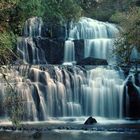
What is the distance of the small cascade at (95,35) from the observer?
41500mm

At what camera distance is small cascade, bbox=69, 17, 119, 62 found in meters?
41.5

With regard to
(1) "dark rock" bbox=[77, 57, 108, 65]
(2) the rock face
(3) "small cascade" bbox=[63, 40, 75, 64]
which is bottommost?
(2) the rock face

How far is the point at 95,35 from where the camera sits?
43.9 metres

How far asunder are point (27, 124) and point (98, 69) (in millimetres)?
7180

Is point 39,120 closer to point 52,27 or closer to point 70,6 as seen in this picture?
point 70,6

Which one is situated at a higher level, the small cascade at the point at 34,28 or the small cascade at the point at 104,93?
the small cascade at the point at 34,28

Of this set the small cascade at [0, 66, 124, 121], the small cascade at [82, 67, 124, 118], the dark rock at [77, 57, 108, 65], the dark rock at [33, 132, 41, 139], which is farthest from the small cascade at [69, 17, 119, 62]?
the dark rock at [33, 132, 41, 139]

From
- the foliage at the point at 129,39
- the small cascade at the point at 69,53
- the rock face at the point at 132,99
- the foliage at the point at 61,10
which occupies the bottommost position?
the rock face at the point at 132,99

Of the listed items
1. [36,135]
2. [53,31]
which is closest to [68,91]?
[36,135]

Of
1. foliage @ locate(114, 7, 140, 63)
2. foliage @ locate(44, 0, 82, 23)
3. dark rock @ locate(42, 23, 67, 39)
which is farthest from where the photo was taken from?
dark rock @ locate(42, 23, 67, 39)

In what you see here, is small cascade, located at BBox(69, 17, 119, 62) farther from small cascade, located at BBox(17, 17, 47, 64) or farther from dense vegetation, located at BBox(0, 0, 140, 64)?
small cascade, located at BBox(17, 17, 47, 64)

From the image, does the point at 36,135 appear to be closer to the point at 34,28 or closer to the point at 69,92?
the point at 69,92

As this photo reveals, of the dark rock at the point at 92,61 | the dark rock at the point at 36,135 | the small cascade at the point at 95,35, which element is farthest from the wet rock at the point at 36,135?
the small cascade at the point at 95,35

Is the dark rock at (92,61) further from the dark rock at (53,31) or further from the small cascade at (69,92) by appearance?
the dark rock at (53,31)
